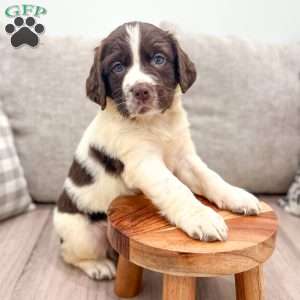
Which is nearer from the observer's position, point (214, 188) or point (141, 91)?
point (141, 91)

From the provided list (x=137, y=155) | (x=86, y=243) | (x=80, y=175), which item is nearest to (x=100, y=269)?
(x=86, y=243)

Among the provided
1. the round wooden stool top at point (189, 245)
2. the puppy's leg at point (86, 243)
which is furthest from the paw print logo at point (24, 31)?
the round wooden stool top at point (189, 245)

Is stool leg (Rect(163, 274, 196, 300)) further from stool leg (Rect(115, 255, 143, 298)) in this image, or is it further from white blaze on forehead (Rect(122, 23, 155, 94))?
white blaze on forehead (Rect(122, 23, 155, 94))

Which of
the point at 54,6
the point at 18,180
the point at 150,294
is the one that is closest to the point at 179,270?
the point at 150,294

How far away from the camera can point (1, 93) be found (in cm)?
273

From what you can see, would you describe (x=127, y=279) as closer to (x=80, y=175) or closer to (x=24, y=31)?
(x=80, y=175)

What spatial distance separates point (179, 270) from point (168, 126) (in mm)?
641

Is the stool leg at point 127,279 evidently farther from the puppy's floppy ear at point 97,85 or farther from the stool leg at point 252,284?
the puppy's floppy ear at point 97,85

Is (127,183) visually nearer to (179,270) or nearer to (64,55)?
(179,270)

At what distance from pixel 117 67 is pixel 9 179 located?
3.86 ft

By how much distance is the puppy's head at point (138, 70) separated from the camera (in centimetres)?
163

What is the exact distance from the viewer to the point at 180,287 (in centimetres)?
150

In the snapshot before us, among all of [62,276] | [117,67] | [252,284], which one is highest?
[117,67]

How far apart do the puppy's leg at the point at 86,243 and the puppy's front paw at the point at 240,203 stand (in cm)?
59
